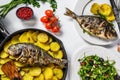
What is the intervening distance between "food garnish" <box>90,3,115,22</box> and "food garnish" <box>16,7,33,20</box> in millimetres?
259

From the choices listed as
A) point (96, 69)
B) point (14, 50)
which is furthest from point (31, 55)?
point (96, 69)

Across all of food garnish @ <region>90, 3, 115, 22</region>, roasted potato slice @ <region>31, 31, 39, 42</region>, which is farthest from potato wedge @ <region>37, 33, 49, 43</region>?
food garnish @ <region>90, 3, 115, 22</region>

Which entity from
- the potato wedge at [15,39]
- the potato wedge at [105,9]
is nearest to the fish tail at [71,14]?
the potato wedge at [105,9]

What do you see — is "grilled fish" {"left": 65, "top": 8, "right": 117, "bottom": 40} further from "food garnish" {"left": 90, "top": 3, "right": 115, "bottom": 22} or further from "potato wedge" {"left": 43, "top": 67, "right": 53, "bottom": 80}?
"potato wedge" {"left": 43, "top": 67, "right": 53, "bottom": 80}

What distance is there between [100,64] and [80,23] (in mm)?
186

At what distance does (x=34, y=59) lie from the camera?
1621 millimetres

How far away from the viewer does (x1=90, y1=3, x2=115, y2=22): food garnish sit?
5.79ft

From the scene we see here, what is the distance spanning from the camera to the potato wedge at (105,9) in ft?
5.79

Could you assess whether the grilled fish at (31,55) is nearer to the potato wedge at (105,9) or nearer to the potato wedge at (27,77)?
the potato wedge at (27,77)

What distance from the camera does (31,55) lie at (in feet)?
5.31

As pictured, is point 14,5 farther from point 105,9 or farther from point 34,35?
point 105,9

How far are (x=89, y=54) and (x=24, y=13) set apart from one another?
12.5 inches

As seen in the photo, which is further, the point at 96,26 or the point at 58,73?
the point at 96,26

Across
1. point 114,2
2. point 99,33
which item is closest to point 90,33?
point 99,33
